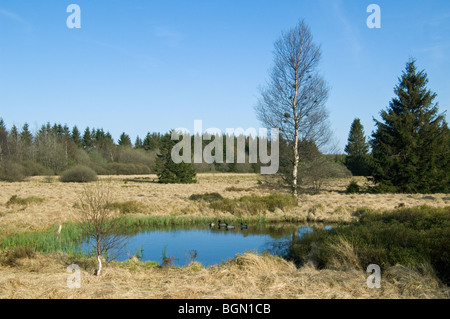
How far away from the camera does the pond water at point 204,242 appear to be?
34.4 feet

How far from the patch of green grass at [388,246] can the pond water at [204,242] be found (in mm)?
1122

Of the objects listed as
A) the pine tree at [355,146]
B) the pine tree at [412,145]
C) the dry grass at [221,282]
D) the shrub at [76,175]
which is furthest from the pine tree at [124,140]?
the dry grass at [221,282]

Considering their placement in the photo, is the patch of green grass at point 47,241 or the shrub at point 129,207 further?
the shrub at point 129,207

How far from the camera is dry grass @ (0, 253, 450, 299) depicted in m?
6.06

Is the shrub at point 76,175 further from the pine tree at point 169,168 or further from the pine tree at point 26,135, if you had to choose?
the pine tree at point 26,135

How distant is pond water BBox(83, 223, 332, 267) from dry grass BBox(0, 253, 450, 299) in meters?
1.40

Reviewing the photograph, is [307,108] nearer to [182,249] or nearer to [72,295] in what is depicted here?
[182,249]

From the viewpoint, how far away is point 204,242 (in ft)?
42.1

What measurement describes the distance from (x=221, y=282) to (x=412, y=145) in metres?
23.6

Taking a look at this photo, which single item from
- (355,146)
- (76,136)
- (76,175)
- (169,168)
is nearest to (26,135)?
(76,136)

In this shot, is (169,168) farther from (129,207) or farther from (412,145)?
(412,145)

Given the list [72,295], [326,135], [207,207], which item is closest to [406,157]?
[326,135]

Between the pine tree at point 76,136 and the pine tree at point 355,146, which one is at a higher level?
the pine tree at point 76,136
